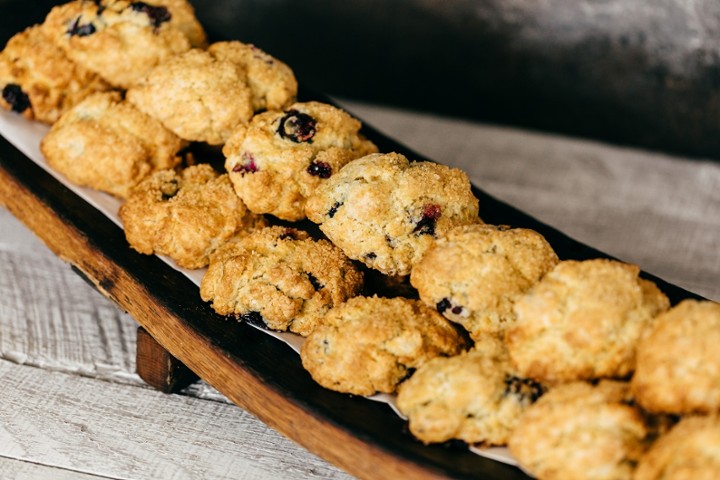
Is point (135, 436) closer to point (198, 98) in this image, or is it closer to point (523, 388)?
point (198, 98)

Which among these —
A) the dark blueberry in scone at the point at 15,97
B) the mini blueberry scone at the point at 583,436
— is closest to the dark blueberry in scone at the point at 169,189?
the dark blueberry in scone at the point at 15,97

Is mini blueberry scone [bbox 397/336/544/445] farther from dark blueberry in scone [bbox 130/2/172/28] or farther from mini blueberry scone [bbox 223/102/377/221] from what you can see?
dark blueberry in scone [bbox 130/2/172/28]

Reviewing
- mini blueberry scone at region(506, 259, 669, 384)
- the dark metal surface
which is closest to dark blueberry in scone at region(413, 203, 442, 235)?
mini blueberry scone at region(506, 259, 669, 384)

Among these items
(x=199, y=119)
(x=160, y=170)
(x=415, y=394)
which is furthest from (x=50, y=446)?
(x=415, y=394)

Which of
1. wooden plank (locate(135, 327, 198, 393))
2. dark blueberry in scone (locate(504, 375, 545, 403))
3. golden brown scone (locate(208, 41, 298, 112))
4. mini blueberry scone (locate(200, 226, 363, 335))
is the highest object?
golden brown scone (locate(208, 41, 298, 112))

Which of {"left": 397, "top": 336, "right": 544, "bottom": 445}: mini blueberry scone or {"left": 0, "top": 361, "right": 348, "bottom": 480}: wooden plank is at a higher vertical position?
{"left": 397, "top": 336, "right": 544, "bottom": 445}: mini blueberry scone

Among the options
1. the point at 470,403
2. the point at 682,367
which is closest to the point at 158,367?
the point at 470,403
